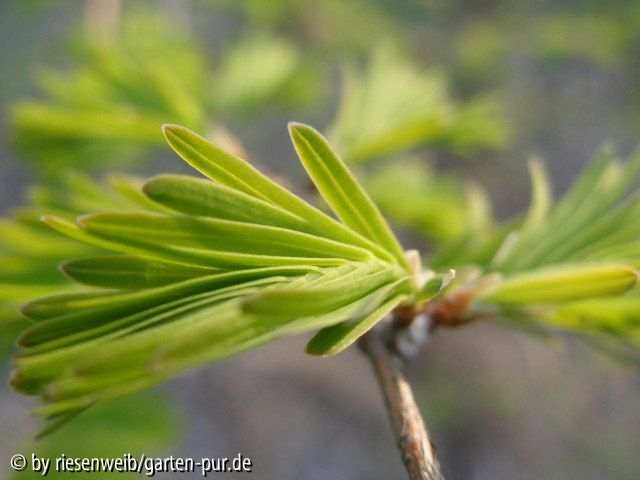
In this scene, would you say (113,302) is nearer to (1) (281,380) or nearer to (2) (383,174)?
(2) (383,174)

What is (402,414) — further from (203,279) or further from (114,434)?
(114,434)

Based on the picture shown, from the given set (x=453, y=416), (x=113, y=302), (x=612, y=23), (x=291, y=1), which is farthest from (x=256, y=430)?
(x=113, y=302)

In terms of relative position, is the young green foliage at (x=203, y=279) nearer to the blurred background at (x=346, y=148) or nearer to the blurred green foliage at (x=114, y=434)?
the blurred background at (x=346, y=148)

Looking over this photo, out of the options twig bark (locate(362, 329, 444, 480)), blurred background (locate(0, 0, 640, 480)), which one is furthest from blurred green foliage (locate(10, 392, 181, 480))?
twig bark (locate(362, 329, 444, 480))

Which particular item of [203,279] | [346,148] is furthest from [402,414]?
[346,148]

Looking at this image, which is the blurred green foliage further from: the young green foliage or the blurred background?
A: the young green foliage

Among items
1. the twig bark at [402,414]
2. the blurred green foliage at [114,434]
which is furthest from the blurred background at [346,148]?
the twig bark at [402,414]
